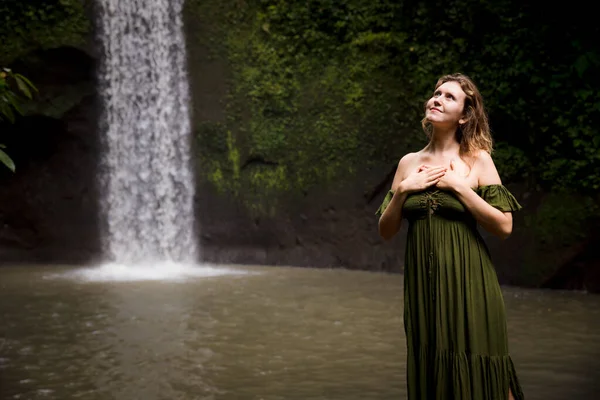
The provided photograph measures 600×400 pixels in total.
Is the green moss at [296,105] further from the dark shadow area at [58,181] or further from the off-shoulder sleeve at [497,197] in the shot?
the off-shoulder sleeve at [497,197]

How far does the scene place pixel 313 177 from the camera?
12.0 meters

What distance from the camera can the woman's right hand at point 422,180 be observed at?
2.70 metres

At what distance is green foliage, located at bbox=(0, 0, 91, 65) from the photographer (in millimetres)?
12359

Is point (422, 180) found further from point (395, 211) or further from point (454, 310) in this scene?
point (454, 310)

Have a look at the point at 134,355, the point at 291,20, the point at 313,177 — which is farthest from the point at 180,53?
the point at 134,355

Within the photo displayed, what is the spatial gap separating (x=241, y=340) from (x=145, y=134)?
7.61m

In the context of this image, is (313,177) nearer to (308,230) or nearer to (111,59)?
(308,230)

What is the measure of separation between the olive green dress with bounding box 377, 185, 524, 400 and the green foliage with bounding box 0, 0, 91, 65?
Answer: 10901mm

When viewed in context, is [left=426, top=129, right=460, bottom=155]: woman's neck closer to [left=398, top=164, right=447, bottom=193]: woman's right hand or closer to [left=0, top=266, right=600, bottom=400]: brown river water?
Answer: [left=398, top=164, right=447, bottom=193]: woman's right hand

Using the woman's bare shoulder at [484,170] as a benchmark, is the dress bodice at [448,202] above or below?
below

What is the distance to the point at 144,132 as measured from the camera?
13.3 m

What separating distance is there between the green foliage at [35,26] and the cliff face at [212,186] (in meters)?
0.17

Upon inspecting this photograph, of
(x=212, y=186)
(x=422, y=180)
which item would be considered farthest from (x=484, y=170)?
(x=212, y=186)

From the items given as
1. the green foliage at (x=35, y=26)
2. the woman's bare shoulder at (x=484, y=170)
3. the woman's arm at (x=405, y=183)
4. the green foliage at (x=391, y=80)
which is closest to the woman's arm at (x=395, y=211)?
the woman's arm at (x=405, y=183)
